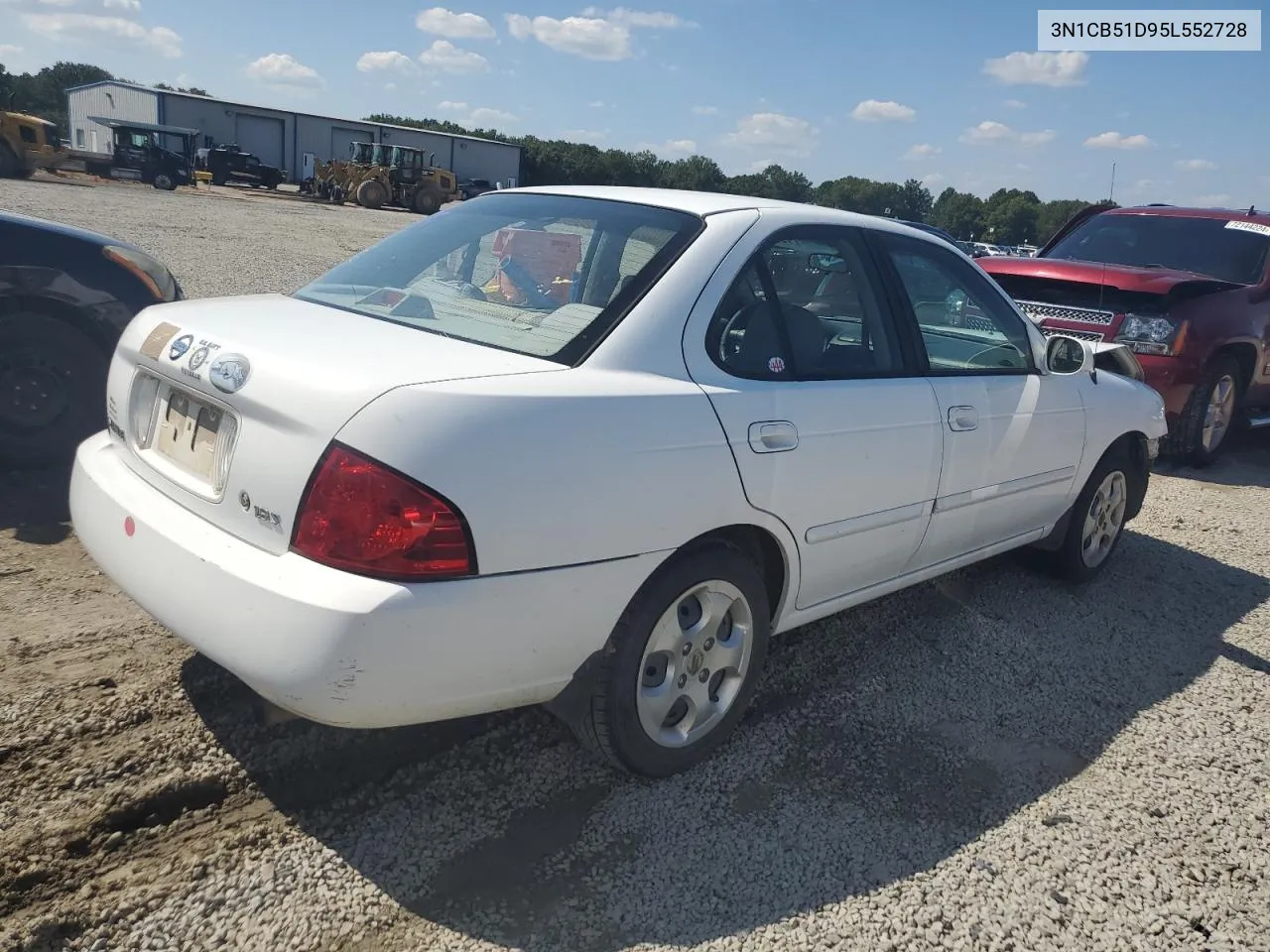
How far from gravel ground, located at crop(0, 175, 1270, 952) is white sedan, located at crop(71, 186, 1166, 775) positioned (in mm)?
339

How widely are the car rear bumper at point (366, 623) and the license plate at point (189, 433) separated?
129mm

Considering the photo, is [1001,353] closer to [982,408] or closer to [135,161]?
[982,408]

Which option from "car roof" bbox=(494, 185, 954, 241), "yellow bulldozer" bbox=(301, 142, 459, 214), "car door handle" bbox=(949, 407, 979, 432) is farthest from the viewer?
"yellow bulldozer" bbox=(301, 142, 459, 214)

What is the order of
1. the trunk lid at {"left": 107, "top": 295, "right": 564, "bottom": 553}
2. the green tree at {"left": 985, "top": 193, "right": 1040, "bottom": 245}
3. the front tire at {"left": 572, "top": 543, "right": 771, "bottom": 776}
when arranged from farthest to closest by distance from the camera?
the green tree at {"left": 985, "top": 193, "right": 1040, "bottom": 245}
the front tire at {"left": 572, "top": 543, "right": 771, "bottom": 776}
the trunk lid at {"left": 107, "top": 295, "right": 564, "bottom": 553}

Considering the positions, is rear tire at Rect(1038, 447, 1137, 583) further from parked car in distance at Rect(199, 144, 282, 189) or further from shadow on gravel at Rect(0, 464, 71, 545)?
parked car in distance at Rect(199, 144, 282, 189)

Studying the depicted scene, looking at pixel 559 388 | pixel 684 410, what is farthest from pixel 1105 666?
pixel 559 388

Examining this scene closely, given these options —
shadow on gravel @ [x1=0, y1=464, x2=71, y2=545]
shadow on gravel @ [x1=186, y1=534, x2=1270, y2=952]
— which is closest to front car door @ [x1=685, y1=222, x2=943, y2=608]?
shadow on gravel @ [x1=186, y1=534, x2=1270, y2=952]

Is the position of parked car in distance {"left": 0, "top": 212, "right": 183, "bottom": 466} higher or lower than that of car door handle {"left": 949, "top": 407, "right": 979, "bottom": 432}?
lower

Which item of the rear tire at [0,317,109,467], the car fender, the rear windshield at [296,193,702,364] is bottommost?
the rear tire at [0,317,109,467]

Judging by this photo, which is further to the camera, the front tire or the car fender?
the car fender

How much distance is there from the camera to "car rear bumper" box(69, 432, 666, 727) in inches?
83.3

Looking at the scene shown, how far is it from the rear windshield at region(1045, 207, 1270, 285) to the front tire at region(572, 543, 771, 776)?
6.72 meters

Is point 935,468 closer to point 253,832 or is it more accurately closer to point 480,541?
point 480,541

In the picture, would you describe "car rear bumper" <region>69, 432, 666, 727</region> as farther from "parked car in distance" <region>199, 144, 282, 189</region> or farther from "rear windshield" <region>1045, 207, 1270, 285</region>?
"parked car in distance" <region>199, 144, 282, 189</region>
